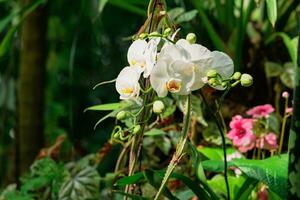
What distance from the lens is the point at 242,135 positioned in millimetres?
997

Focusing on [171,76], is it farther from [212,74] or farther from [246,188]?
[246,188]

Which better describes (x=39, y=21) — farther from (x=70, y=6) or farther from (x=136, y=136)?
(x=136, y=136)

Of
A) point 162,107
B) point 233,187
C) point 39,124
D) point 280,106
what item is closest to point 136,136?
point 162,107

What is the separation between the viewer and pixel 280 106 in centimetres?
125

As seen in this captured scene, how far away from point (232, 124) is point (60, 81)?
60.3 inches

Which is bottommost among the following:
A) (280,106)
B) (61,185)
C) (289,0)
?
(61,185)

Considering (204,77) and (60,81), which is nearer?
(204,77)

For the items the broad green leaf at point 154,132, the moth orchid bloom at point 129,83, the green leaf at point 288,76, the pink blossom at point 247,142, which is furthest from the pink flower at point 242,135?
the moth orchid bloom at point 129,83

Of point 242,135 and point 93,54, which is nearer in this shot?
point 242,135

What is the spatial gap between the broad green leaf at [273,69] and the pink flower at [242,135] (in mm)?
254

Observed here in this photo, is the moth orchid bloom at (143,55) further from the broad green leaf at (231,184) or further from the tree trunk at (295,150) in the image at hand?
the broad green leaf at (231,184)

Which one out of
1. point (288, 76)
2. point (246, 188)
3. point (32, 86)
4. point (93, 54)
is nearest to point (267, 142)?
point (246, 188)

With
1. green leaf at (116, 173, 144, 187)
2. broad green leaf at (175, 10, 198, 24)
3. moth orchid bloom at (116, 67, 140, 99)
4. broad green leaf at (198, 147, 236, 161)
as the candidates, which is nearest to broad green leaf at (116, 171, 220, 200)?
green leaf at (116, 173, 144, 187)

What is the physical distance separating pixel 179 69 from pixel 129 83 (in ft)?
0.21
